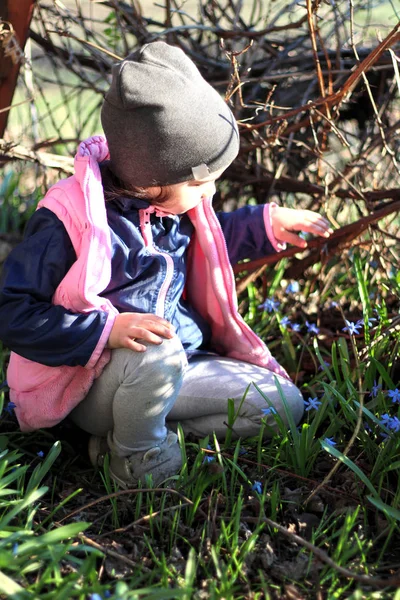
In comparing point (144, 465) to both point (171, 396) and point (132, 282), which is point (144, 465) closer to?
point (171, 396)

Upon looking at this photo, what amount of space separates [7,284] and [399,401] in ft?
3.61

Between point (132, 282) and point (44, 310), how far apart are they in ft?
0.91

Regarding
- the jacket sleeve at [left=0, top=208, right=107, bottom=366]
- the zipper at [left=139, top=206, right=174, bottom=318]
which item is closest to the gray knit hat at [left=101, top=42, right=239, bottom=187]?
the zipper at [left=139, top=206, right=174, bottom=318]

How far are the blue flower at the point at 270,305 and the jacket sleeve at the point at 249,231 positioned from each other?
29 cm

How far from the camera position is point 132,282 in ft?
7.01

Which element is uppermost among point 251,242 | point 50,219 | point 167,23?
point 167,23

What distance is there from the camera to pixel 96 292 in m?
2.00

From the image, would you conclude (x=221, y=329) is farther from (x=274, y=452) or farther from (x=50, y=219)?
(x=50, y=219)

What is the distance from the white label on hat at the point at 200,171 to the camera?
2.01m

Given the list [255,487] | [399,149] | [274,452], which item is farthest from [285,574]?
[399,149]

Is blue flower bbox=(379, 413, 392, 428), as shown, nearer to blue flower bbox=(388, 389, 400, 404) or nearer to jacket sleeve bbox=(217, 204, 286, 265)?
blue flower bbox=(388, 389, 400, 404)

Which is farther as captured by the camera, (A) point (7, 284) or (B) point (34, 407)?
(B) point (34, 407)

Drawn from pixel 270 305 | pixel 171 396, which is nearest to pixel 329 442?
pixel 171 396

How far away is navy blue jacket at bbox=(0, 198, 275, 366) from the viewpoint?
76.9 inches
